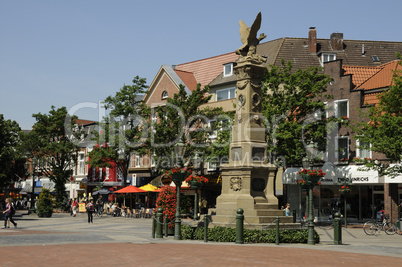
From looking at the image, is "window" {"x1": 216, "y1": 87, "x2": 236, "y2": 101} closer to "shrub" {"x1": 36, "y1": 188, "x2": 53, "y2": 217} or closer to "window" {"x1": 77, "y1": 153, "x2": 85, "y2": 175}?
"shrub" {"x1": 36, "y1": 188, "x2": 53, "y2": 217}

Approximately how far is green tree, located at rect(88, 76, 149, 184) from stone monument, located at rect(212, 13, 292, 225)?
85.7 ft

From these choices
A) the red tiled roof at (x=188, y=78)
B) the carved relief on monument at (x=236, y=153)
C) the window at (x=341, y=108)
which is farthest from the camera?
the red tiled roof at (x=188, y=78)

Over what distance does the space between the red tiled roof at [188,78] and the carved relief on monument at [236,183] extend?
33.9 metres

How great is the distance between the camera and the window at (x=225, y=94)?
48531 millimetres

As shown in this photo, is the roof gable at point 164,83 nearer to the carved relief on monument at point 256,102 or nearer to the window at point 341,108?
the window at point 341,108

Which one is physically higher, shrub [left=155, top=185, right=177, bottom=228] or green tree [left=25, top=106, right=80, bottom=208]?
green tree [left=25, top=106, right=80, bottom=208]

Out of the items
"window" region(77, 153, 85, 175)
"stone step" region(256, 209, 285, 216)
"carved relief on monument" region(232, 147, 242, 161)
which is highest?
"window" region(77, 153, 85, 175)

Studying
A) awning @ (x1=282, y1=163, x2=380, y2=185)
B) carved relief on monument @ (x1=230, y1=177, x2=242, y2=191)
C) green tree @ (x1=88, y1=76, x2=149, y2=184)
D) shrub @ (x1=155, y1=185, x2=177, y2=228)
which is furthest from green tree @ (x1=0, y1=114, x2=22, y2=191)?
carved relief on monument @ (x1=230, y1=177, x2=242, y2=191)

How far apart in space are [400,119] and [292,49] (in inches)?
821

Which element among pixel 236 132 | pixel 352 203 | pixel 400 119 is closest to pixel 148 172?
pixel 352 203

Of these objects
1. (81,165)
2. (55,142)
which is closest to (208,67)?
(55,142)

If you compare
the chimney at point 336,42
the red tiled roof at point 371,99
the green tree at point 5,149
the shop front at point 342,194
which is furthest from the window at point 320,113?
the green tree at point 5,149

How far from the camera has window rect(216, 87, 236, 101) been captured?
48.5m

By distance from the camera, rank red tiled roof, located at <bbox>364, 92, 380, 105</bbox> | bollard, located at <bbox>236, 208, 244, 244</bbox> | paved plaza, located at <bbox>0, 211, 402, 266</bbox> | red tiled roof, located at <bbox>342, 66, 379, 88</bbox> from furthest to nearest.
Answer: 1. red tiled roof, located at <bbox>342, 66, 379, 88</bbox>
2. red tiled roof, located at <bbox>364, 92, 380, 105</bbox>
3. bollard, located at <bbox>236, 208, 244, 244</bbox>
4. paved plaza, located at <bbox>0, 211, 402, 266</bbox>
